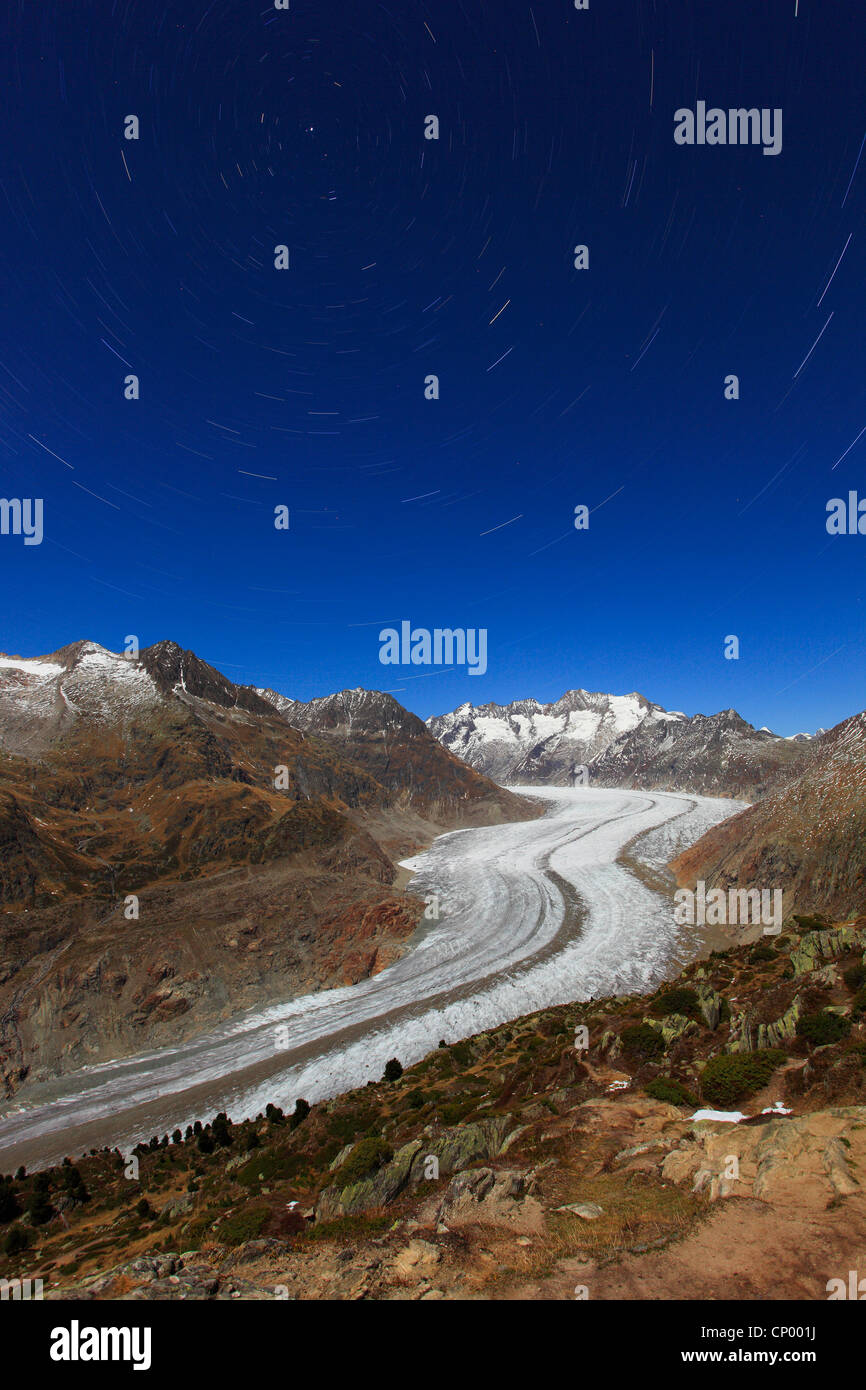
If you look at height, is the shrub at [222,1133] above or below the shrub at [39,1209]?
above

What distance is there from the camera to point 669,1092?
21.6 m

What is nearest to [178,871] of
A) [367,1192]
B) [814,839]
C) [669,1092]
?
[367,1192]

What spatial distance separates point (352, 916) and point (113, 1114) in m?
36.5

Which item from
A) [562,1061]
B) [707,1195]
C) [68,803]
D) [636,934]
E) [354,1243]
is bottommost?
[636,934]

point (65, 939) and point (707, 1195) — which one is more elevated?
point (707, 1195)

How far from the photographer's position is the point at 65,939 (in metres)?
65.4

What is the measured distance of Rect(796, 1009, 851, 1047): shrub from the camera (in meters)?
22.4

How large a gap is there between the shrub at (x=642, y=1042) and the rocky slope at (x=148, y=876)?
4973cm

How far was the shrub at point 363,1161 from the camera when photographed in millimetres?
20656

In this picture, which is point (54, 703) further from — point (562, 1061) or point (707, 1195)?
point (707, 1195)

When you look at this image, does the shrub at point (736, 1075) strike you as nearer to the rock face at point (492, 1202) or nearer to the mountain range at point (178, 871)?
the rock face at point (492, 1202)

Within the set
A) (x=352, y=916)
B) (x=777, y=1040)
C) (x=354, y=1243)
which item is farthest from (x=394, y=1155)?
(x=352, y=916)
